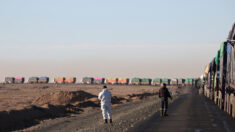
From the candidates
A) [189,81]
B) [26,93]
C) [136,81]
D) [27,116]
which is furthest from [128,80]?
[27,116]

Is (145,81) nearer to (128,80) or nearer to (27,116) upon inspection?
(128,80)

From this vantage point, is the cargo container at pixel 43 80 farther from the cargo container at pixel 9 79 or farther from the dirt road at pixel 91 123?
the dirt road at pixel 91 123

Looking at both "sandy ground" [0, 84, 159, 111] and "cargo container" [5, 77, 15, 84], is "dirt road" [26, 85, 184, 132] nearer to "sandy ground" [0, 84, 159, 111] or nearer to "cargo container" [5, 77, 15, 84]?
"sandy ground" [0, 84, 159, 111]

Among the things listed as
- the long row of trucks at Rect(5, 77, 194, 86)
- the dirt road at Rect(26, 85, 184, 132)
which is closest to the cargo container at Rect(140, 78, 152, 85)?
the long row of trucks at Rect(5, 77, 194, 86)

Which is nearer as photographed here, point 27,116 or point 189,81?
point 27,116

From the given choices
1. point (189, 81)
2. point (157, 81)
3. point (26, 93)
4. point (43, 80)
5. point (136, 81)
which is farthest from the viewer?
point (43, 80)

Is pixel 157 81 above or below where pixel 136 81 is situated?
above

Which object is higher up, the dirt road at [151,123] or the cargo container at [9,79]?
the cargo container at [9,79]

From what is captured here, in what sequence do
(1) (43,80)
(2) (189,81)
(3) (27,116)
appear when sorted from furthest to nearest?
(1) (43,80) < (2) (189,81) < (3) (27,116)

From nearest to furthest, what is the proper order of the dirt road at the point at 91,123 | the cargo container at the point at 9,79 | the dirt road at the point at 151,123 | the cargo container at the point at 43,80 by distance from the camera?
the dirt road at the point at 151,123, the dirt road at the point at 91,123, the cargo container at the point at 9,79, the cargo container at the point at 43,80

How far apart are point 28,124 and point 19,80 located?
17423 centimetres

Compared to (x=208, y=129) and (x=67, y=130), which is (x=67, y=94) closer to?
(x=67, y=130)

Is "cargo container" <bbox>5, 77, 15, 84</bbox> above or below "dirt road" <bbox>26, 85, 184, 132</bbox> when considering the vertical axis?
above

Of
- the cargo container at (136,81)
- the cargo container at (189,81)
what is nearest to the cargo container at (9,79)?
the cargo container at (136,81)
